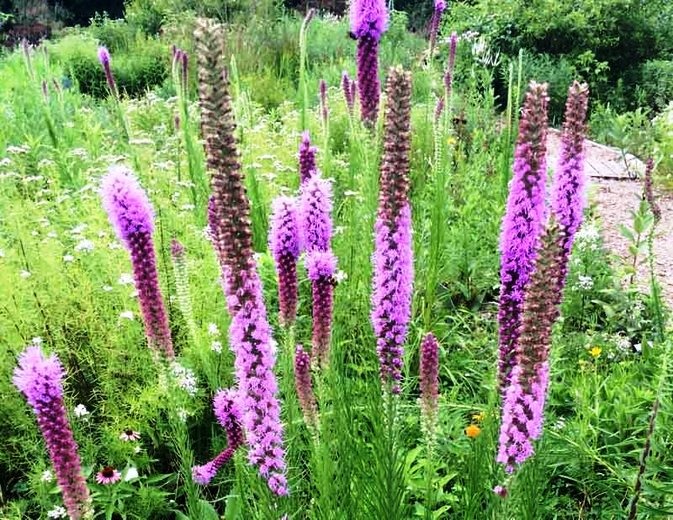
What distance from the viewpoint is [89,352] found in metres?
3.18

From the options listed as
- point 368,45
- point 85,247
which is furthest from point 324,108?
point 85,247

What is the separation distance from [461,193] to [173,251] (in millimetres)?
3417

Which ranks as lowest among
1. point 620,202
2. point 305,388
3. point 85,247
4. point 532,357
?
point 620,202

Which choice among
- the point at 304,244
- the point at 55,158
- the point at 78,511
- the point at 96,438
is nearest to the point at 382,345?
the point at 304,244

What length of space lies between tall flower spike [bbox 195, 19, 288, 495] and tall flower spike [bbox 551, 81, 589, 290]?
0.91m

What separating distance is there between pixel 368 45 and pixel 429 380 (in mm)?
1882

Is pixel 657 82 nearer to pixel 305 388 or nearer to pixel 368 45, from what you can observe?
pixel 368 45

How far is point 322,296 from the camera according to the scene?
1.91 m

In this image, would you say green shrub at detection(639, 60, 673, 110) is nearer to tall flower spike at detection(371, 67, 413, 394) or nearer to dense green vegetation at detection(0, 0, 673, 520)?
dense green vegetation at detection(0, 0, 673, 520)

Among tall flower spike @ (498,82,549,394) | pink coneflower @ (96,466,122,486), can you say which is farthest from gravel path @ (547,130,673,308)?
pink coneflower @ (96,466,122,486)

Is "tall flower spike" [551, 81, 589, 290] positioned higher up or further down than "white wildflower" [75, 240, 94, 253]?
higher up

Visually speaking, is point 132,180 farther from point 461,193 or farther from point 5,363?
point 461,193

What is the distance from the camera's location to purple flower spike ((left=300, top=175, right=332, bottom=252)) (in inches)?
74.4

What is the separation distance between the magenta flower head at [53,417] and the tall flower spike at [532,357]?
1.03 metres
